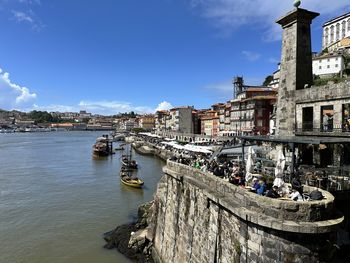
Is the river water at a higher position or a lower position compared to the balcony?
lower

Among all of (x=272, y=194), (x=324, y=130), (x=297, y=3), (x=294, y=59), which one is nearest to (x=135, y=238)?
(x=324, y=130)

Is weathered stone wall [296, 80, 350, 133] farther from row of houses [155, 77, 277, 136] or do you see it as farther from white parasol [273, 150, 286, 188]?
row of houses [155, 77, 277, 136]

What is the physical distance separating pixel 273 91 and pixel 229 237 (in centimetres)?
7087

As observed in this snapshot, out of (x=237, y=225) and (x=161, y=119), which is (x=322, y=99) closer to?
(x=237, y=225)

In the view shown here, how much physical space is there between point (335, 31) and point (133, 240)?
102424mm

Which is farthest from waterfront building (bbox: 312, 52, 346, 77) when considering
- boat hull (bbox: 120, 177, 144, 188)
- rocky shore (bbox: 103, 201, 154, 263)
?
rocky shore (bbox: 103, 201, 154, 263)

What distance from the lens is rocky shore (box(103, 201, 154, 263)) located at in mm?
18047

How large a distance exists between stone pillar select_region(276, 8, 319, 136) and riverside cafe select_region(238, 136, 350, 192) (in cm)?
185

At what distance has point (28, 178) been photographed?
4100 cm

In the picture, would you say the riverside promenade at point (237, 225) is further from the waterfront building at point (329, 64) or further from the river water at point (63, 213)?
the waterfront building at point (329, 64)

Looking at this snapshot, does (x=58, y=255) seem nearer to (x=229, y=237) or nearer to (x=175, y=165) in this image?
(x=175, y=165)

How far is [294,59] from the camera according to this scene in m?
18.1

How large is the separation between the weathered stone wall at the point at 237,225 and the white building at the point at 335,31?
298 feet

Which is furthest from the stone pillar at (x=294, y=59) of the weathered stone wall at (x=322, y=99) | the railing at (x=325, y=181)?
the railing at (x=325, y=181)
